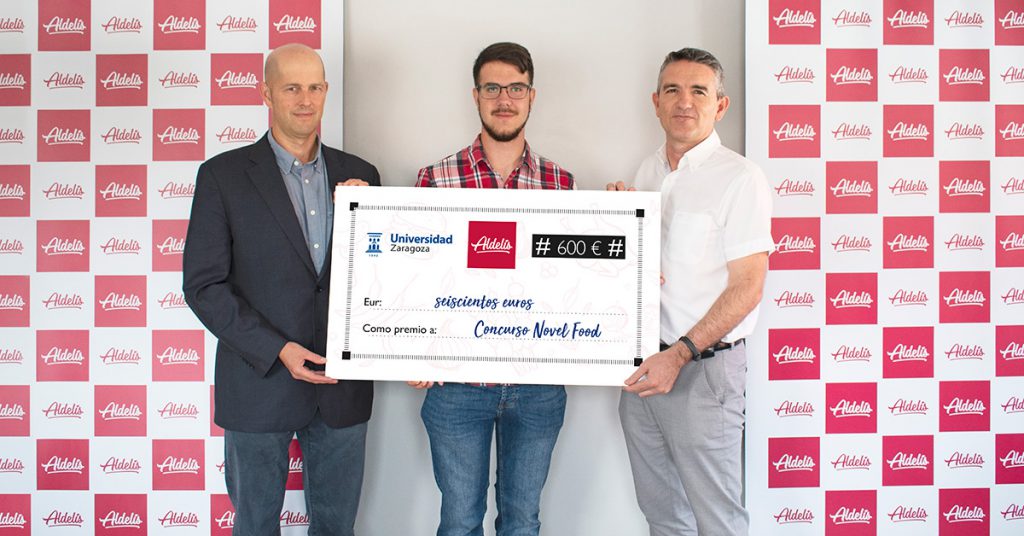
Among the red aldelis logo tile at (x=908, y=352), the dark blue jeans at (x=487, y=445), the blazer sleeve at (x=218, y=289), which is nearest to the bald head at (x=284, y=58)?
the blazer sleeve at (x=218, y=289)

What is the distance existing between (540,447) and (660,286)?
62 cm

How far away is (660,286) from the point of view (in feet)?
6.28

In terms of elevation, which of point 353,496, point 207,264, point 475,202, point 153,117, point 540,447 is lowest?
point 353,496

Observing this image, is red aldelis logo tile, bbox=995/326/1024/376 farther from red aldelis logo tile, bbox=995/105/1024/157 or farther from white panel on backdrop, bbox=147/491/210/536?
white panel on backdrop, bbox=147/491/210/536

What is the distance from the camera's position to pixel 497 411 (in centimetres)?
198

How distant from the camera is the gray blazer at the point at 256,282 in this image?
185 cm

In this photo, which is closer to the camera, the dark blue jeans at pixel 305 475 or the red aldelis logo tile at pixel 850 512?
the dark blue jeans at pixel 305 475

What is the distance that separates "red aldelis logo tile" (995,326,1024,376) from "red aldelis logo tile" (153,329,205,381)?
2.97 meters

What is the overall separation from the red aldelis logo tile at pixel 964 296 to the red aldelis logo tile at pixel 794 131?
70cm

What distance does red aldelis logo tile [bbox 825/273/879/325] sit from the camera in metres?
2.42

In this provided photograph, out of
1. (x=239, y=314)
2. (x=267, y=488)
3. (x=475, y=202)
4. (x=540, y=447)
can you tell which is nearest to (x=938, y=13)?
(x=475, y=202)

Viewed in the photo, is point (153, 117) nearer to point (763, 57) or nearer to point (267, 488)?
point (267, 488)

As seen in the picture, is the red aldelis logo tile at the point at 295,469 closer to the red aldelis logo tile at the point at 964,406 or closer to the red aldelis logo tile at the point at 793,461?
the red aldelis logo tile at the point at 793,461

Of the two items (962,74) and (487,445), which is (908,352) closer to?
(962,74)
